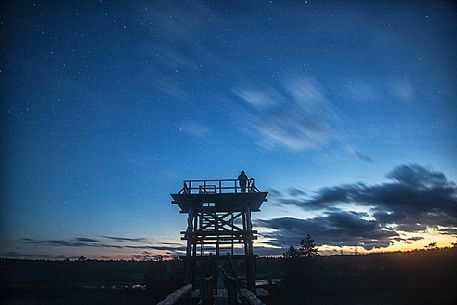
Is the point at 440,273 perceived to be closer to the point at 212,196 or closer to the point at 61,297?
the point at 212,196

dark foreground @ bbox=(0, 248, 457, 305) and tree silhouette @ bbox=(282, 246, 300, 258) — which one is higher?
tree silhouette @ bbox=(282, 246, 300, 258)

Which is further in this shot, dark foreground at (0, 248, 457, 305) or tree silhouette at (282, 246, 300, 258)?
tree silhouette at (282, 246, 300, 258)

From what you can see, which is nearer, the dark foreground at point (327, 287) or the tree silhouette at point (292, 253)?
the dark foreground at point (327, 287)

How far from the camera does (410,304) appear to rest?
84.8 feet

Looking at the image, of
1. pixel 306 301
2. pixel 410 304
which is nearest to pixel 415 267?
pixel 410 304

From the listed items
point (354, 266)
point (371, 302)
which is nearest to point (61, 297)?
point (371, 302)

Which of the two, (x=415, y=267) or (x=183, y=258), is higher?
(x=183, y=258)

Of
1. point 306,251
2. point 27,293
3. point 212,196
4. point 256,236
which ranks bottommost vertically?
point 27,293

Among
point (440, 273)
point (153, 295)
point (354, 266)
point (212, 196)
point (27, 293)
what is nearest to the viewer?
point (212, 196)

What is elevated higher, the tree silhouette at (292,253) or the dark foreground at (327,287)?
the tree silhouette at (292,253)

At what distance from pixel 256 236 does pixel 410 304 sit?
68.4 feet

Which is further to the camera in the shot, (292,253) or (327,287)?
(292,253)

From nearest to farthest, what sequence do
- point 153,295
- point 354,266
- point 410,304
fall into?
point 410,304 → point 153,295 → point 354,266

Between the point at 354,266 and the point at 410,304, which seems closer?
the point at 410,304
